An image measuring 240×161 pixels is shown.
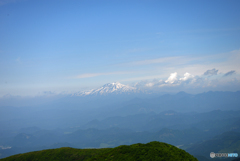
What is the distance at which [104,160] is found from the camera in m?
38.5

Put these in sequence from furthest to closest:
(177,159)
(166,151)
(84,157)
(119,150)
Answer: (84,157) → (119,150) → (166,151) → (177,159)

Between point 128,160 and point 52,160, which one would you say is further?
point 52,160

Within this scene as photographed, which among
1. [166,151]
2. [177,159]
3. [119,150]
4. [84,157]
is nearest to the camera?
[177,159]

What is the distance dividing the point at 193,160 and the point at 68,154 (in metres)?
51.9

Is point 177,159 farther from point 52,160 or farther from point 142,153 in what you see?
point 52,160

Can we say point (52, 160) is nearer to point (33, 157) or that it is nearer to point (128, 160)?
point (33, 157)

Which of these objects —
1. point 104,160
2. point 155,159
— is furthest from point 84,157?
point 155,159

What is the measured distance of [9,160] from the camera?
6488 cm

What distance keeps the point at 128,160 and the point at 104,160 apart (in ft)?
21.8

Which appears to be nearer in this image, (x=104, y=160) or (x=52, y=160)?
(x=104, y=160)

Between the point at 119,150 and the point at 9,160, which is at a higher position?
the point at 119,150

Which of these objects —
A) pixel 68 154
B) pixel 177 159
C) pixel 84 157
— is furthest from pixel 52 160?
pixel 177 159

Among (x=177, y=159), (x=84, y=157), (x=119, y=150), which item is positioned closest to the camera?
(x=177, y=159)

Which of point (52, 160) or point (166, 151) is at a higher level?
point (166, 151)
